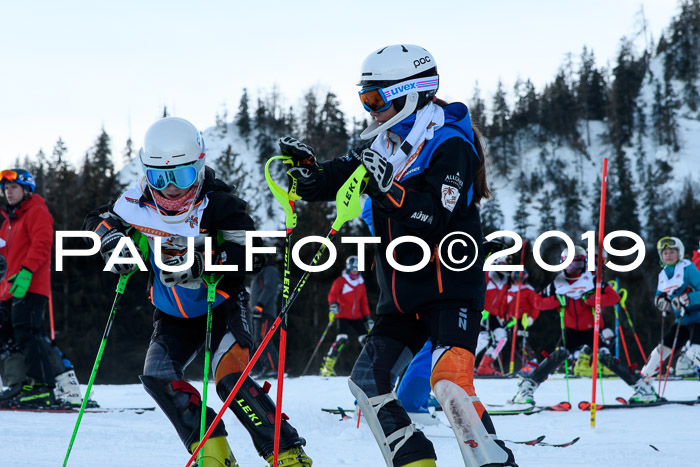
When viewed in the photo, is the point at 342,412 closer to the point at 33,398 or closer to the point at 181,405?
the point at 33,398

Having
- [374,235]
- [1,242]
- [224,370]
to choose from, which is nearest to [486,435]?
[374,235]

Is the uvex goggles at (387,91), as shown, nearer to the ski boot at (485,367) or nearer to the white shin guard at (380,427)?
the white shin guard at (380,427)

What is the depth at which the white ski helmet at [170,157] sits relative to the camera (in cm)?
344

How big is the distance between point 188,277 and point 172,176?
0.49m

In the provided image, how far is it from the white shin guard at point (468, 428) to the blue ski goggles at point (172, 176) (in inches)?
61.0

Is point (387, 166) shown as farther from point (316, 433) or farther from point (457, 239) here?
point (316, 433)

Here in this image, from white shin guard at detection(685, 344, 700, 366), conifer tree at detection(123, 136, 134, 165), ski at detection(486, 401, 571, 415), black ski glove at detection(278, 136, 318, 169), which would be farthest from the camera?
conifer tree at detection(123, 136, 134, 165)

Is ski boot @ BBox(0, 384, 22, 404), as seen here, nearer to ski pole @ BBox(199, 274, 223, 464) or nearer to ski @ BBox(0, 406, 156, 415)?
ski @ BBox(0, 406, 156, 415)

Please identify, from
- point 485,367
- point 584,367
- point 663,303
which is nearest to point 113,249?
point 663,303

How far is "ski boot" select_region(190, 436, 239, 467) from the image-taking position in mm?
3262

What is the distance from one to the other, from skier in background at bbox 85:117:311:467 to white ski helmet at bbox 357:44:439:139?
873mm

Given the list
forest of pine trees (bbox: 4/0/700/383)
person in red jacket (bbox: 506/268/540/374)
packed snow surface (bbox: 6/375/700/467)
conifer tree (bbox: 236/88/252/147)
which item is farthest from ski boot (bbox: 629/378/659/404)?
conifer tree (bbox: 236/88/252/147)

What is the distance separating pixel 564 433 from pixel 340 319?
8.62 m

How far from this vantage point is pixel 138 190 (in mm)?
3623
